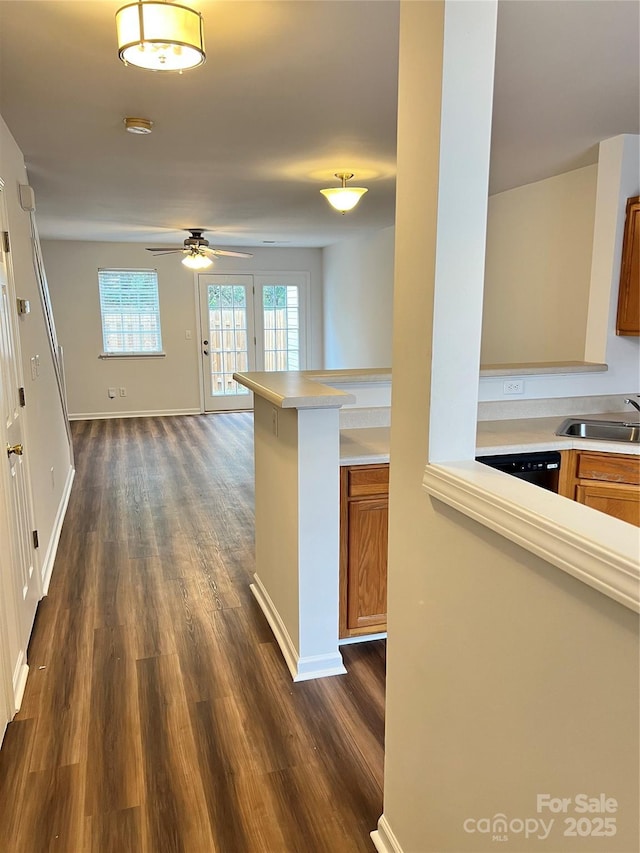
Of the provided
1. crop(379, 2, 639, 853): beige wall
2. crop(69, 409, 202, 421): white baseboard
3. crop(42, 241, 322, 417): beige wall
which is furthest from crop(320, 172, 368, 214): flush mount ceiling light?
crop(69, 409, 202, 421): white baseboard

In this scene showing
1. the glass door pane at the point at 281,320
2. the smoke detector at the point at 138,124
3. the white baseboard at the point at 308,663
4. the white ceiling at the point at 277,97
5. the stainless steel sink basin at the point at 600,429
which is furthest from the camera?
the glass door pane at the point at 281,320

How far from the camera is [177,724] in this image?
2.14 meters

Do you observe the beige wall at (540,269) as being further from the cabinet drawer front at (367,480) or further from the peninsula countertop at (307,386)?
the cabinet drawer front at (367,480)

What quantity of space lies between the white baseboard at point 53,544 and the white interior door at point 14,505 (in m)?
0.25

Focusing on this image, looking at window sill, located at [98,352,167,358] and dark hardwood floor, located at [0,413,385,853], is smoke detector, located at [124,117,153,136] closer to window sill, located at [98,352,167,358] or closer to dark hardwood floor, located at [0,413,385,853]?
dark hardwood floor, located at [0,413,385,853]

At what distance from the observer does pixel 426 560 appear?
1.37 m

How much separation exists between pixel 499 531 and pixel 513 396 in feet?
7.63

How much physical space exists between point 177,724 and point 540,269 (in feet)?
11.7

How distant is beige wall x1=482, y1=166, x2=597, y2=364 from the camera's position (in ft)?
12.3

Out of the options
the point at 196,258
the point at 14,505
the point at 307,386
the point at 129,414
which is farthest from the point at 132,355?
the point at 307,386

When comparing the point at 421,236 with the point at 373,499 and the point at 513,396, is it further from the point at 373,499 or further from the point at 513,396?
the point at 513,396

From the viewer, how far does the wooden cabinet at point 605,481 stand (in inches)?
98.7

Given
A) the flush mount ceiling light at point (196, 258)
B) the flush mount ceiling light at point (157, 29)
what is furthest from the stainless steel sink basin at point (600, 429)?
the flush mount ceiling light at point (196, 258)

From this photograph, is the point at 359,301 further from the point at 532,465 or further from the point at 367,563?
the point at 367,563
